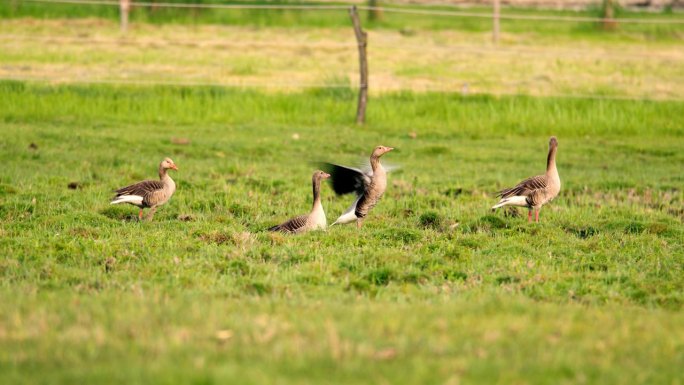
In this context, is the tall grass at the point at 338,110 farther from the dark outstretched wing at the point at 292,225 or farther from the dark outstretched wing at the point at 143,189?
the dark outstretched wing at the point at 292,225

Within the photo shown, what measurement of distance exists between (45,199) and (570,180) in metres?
7.88

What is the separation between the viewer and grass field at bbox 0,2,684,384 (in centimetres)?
564

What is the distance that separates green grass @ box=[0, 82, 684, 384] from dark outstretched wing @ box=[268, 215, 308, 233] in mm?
405

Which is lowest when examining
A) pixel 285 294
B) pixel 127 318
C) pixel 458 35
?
pixel 458 35

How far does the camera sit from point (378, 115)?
23.2m

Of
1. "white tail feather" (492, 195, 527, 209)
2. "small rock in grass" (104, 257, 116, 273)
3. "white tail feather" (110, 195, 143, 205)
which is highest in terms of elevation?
"small rock in grass" (104, 257, 116, 273)

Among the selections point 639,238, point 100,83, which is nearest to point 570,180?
point 639,238

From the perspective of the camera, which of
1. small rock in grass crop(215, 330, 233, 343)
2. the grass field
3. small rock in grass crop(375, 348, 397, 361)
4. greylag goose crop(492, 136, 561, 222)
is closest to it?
small rock in grass crop(375, 348, 397, 361)

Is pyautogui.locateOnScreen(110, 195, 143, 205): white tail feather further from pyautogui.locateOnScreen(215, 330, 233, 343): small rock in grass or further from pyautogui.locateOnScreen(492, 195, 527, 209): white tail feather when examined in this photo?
pyautogui.locateOnScreen(215, 330, 233, 343): small rock in grass

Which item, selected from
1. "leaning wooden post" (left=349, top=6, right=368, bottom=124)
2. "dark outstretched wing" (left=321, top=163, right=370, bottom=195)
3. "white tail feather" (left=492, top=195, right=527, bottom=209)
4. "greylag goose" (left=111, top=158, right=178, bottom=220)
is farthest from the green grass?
"leaning wooden post" (left=349, top=6, right=368, bottom=124)

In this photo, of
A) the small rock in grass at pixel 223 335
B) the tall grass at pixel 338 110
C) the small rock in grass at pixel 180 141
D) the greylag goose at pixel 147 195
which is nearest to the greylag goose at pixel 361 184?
the greylag goose at pixel 147 195

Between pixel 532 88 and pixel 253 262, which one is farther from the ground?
pixel 253 262

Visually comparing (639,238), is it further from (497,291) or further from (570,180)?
(570,180)

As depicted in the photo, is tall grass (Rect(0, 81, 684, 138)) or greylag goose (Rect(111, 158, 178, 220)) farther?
tall grass (Rect(0, 81, 684, 138))
